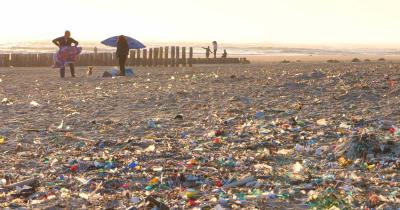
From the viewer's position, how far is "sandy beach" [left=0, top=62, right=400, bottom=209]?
511 cm

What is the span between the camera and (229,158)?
6410 millimetres

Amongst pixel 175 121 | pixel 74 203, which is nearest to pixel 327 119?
pixel 175 121

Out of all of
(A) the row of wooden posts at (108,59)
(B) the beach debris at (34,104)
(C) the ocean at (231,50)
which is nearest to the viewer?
(B) the beach debris at (34,104)

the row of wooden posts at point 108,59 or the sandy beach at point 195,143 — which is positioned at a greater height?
the row of wooden posts at point 108,59

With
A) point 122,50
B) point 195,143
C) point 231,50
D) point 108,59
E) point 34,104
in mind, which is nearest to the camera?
point 195,143

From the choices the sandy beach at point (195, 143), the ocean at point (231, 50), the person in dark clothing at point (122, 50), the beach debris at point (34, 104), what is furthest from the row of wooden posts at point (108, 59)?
the ocean at point (231, 50)

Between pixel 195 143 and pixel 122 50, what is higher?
pixel 122 50

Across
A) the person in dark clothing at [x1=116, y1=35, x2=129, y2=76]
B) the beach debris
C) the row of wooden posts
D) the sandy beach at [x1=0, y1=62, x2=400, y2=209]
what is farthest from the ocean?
the sandy beach at [x1=0, y1=62, x2=400, y2=209]

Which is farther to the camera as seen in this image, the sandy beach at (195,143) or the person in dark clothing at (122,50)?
the person in dark clothing at (122,50)

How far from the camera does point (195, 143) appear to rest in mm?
7332

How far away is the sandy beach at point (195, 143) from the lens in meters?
5.11

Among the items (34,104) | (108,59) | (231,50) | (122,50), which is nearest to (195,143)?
(34,104)

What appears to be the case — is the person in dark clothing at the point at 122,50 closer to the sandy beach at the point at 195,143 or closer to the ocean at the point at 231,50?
the sandy beach at the point at 195,143

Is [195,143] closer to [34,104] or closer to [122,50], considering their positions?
[34,104]
